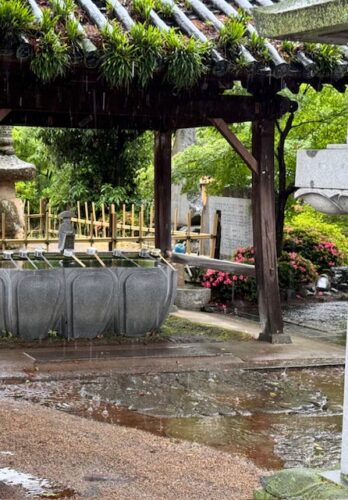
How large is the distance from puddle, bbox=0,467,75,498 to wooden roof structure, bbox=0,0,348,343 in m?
4.43

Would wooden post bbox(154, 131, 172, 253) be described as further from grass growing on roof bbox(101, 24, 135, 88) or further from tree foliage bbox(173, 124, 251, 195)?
grass growing on roof bbox(101, 24, 135, 88)

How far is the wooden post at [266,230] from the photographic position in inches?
A: 466

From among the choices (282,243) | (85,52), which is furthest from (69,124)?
(282,243)

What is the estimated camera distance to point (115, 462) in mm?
6734

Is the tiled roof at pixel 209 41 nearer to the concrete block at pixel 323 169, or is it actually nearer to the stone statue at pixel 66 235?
the stone statue at pixel 66 235

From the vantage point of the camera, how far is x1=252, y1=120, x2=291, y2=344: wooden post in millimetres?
11844

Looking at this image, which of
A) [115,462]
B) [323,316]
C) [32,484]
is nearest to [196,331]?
[323,316]

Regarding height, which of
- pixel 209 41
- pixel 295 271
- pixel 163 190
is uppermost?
pixel 209 41

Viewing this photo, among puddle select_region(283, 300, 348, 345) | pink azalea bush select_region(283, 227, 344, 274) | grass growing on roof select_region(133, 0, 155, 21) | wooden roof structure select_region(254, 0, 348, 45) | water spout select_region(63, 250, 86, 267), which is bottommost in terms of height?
puddle select_region(283, 300, 348, 345)

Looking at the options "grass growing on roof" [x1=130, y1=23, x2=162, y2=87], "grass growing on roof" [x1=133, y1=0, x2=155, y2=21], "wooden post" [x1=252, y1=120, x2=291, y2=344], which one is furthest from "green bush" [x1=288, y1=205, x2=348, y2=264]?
"grass growing on roof" [x1=130, y1=23, x2=162, y2=87]

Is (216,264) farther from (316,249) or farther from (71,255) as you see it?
(316,249)

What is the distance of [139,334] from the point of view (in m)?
11.8

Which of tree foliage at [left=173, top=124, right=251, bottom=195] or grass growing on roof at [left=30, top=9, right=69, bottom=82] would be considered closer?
grass growing on roof at [left=30, top=9, right=69, bottom=82]

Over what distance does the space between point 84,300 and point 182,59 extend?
3230 millimetres
